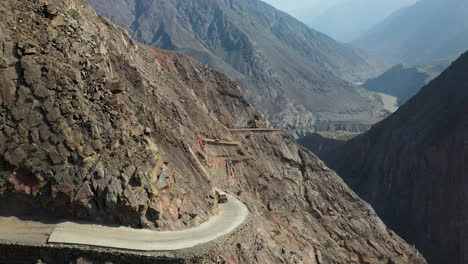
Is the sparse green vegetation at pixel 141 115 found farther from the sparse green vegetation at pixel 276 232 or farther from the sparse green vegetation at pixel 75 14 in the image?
the sparse green vegetation at pixel 276 232

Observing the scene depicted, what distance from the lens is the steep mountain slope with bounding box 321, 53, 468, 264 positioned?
56688mm

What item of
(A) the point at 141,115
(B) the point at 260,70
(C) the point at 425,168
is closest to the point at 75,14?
(A) the point at 141,115

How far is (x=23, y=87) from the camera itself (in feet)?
70.1

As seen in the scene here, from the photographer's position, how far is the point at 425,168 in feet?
214

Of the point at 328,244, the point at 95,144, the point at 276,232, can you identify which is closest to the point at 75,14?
the point at 95,144

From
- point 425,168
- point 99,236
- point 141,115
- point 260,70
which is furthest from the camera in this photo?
point 260,70

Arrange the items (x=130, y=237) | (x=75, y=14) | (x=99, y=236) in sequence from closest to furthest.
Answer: (x=99, y=236) → (x=130, y=237) → (x=75, y=14)

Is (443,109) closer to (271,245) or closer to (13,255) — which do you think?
(271,245)

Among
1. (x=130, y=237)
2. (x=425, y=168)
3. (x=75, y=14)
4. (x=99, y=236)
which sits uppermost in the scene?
(x=425, y=168)

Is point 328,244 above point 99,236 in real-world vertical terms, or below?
above

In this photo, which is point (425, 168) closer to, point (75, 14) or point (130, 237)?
point (75, 14)

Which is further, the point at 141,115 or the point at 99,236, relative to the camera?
the point at 141,115

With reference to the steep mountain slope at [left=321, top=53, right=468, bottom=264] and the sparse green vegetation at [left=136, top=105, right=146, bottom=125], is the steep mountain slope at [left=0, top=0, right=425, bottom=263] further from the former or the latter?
the steep mountain slope at [left=321, top=53, right=468, bottom=264]

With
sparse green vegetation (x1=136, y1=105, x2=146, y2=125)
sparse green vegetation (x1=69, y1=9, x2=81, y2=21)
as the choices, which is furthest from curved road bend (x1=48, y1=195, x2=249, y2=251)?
sparse green vegetation (x1=69, y1=9, x2=81, y2=21)
